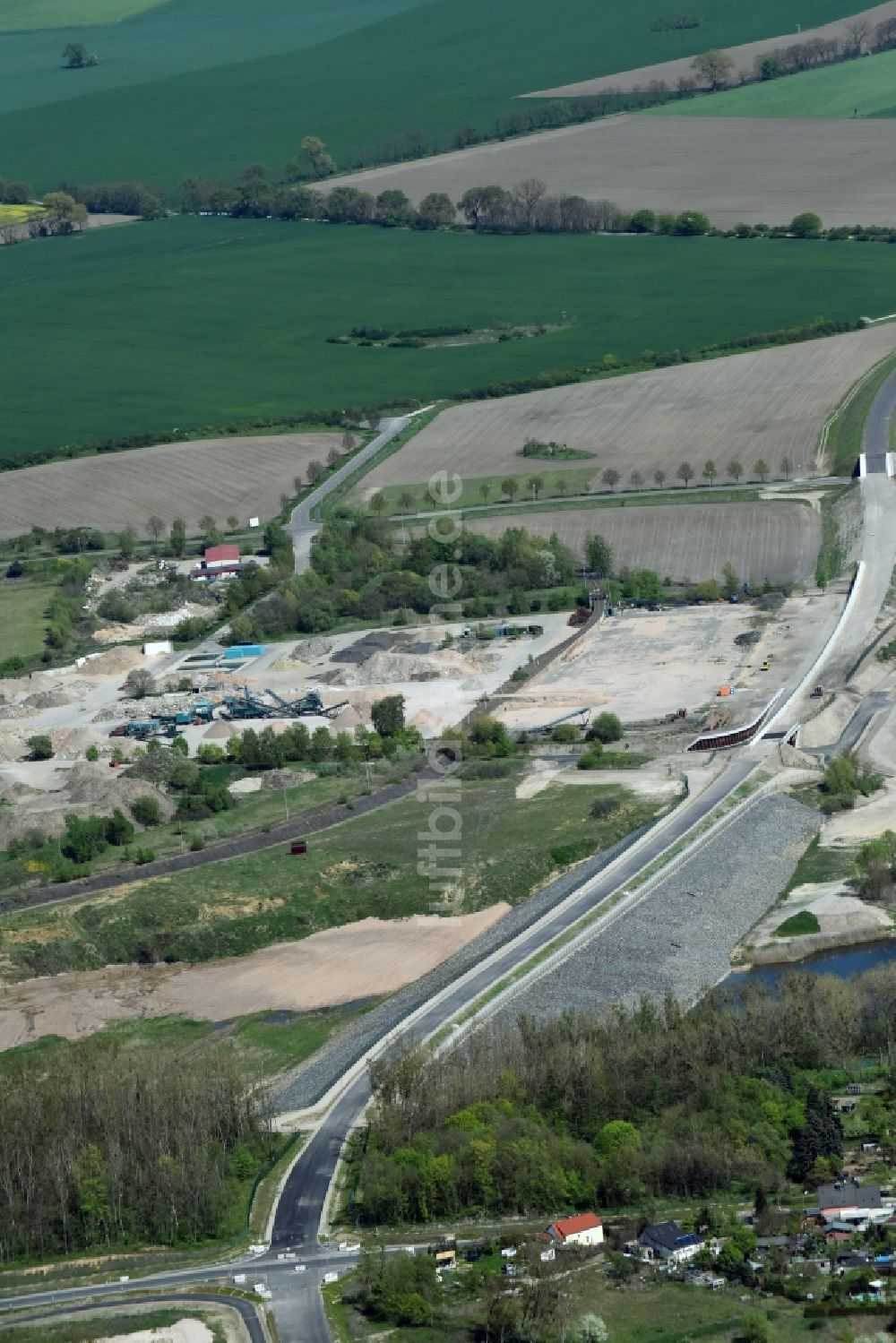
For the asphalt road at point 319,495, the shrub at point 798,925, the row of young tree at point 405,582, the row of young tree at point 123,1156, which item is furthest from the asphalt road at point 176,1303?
the asphalt road at point 319,495

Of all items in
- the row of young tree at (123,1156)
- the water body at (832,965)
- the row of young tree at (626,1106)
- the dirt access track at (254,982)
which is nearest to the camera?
the row of young tree at (626,1106)

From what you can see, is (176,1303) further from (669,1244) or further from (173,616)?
(173,616)

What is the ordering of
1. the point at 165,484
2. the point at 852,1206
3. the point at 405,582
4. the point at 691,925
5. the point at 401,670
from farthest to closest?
1. the point at 165,484
2. the point at 405,582
3. the point at 401,670
4. the point at 691,925
5. the point at 852,1206

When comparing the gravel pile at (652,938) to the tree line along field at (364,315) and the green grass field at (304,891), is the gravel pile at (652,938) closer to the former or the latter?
the green grass field at (304,891)

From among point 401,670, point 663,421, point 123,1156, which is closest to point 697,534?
point 663,421

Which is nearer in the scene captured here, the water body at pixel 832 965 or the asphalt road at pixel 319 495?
the water body at pixel 832 965

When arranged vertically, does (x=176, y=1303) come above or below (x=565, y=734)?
below
